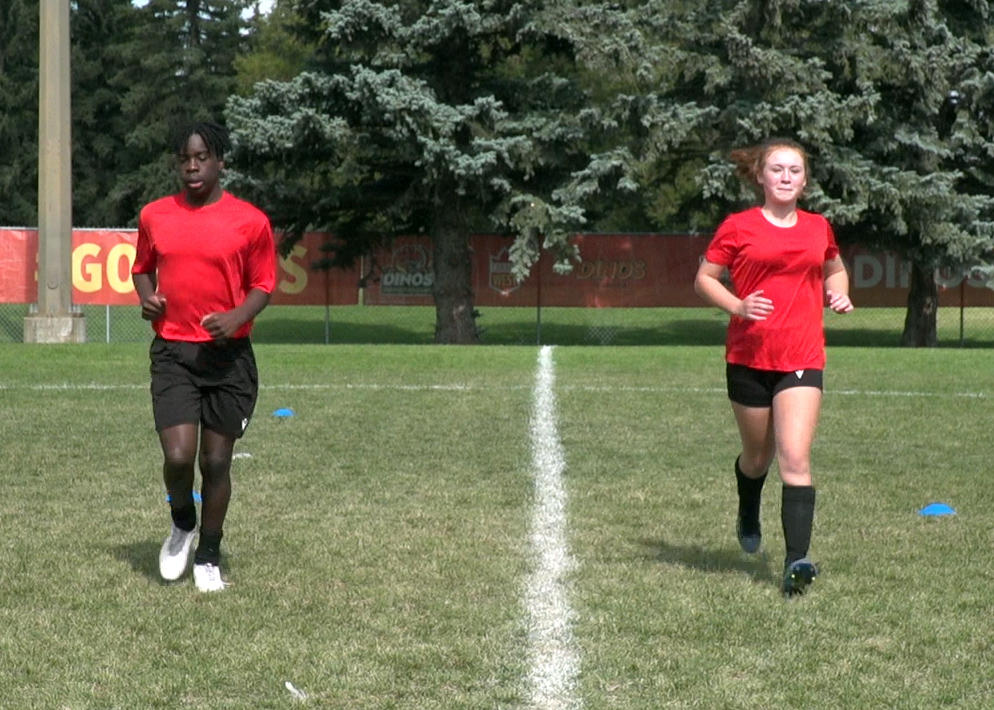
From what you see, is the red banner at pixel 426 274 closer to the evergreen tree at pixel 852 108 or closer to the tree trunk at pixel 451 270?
the tree trunk at pixel 451 270

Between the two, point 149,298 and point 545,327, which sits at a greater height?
point 149,298

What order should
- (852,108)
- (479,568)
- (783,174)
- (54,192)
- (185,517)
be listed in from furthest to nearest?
1. (852,108)
2. (54,192)
3. (479,568)
4. (185,517)
5. (783,174)

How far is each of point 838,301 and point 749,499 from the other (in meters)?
1.12

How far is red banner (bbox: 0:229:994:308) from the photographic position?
2681 centimetres

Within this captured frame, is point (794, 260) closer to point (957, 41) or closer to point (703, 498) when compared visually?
point (703, 498)

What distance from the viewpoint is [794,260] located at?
6.24 m

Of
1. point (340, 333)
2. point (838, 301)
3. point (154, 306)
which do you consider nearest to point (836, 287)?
point (838, 301)

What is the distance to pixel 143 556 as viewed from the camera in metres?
7.01

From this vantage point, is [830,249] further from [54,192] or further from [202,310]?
[54,192]

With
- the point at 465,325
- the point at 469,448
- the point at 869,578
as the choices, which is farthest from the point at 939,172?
the point at 869,578

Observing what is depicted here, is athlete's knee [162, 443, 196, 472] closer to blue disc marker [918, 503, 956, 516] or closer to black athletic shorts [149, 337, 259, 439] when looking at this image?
black athletic shorts [149, 337, 259, 439]

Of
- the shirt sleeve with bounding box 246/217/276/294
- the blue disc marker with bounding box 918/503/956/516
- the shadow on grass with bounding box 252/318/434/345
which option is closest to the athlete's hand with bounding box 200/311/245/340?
the shirt sleeve with bounding box 246/217/276/294

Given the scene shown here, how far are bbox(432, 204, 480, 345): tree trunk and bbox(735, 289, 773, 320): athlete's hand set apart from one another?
20941 mm

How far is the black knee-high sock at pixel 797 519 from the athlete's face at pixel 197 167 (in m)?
2.68
